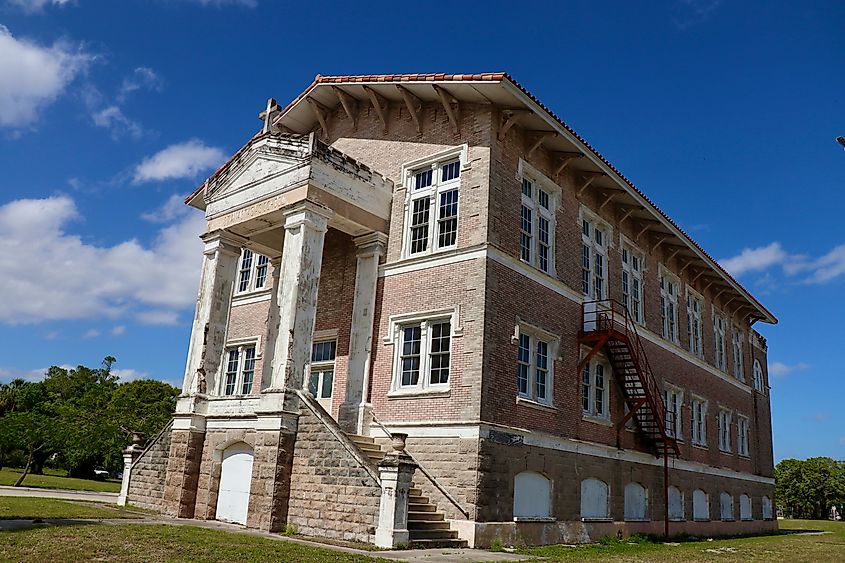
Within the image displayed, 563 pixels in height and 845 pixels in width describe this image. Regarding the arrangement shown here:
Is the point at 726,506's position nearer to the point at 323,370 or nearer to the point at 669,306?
the point at 669,306

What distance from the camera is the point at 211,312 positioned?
19.2m

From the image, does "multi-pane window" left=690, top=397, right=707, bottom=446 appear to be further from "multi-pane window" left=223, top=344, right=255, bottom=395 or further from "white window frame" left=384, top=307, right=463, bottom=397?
"multi-pane window" left=223, top=344, right=255, bottom=395

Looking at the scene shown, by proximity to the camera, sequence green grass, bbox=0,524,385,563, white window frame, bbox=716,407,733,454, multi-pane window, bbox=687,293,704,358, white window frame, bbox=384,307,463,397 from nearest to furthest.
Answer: green grass, bbox=0,524,385,563
white window frame, bbox=384,307,463,397
multi-pane window, bbox=687,293,704,358
white window frame, bbox=716,407,733,454

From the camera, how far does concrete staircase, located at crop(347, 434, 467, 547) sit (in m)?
13.7

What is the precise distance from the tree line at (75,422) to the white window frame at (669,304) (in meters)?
26.2

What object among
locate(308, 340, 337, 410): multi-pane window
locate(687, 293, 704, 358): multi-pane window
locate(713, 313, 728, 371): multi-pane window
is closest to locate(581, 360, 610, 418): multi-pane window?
locate(308, 340, 337, 410): multi-pane window

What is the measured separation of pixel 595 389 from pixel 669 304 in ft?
27.2

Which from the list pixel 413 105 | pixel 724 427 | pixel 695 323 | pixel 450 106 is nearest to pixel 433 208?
pixel 450 106

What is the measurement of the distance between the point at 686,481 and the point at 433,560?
57.9 feet

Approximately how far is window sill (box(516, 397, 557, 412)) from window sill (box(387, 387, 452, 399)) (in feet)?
6.13

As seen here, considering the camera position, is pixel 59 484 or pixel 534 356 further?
pixel 59 484

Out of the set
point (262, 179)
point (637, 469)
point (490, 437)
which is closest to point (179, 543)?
point (490, 437)

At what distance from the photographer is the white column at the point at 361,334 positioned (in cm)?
1767

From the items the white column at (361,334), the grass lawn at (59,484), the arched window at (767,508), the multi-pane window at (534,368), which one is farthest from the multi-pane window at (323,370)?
the arched window at (767,508)
